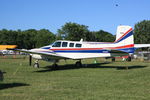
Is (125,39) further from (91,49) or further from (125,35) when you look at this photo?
(91,49)

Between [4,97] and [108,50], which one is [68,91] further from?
[108,50]

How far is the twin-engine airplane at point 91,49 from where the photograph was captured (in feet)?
58.9

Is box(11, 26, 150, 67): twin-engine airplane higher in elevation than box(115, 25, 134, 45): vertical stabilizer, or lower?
lower

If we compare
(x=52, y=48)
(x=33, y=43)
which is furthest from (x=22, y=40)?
(x=52, y=48)

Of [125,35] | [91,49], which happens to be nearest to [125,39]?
[125,35]

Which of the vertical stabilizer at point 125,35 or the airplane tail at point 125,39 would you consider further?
the vertical stabilizer at point 125,35

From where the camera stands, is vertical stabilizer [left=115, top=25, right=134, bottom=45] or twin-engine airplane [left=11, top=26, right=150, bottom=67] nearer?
twin-engine airplane [left=11, top=26, right=150, bottom=67]

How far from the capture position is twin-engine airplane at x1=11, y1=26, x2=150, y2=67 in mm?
17953

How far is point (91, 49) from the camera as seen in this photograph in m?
18.7

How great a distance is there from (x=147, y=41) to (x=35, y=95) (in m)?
78.8

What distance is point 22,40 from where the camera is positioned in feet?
349

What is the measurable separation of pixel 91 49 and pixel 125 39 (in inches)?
103

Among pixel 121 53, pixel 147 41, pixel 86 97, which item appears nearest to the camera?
pixel 86 97

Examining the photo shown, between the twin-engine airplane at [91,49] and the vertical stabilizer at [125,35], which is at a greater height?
the vertical stabilizer at [125,35]
